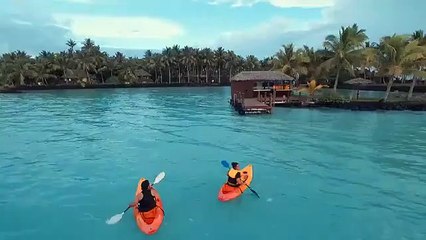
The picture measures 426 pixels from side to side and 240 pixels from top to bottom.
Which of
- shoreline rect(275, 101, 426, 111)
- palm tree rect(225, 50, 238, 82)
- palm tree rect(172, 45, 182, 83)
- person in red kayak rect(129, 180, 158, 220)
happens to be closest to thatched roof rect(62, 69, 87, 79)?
palm tree rect(172, 45, 182, 83)

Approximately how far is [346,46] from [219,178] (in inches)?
1584

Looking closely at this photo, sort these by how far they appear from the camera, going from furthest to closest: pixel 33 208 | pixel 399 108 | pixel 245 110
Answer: pixel 399 108 → pixel 245 110 → pixel 33 208

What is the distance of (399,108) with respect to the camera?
41.5 meters

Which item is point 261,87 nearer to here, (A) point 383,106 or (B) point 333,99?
(B) point 333,99

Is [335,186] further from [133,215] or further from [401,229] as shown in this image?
[133,215]

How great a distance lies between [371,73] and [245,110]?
59050 millimetres

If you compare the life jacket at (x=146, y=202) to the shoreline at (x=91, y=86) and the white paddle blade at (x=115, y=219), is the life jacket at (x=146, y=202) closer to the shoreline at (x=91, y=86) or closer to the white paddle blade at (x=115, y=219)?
the white paddle blade at (x=115, y=219)

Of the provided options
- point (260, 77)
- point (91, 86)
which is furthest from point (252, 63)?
point (260, 77)

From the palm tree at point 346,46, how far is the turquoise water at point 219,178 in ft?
63.6

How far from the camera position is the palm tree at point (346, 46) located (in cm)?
5053

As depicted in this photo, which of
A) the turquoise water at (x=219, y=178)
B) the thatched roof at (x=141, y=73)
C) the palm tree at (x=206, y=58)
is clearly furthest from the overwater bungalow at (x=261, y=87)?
the thatched roof at (x=141, y=73)

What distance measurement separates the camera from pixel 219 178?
17.3 metres

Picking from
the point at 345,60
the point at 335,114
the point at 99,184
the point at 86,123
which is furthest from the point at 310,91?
the point at 99,184

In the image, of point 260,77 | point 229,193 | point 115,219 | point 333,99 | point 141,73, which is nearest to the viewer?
point 115,219
